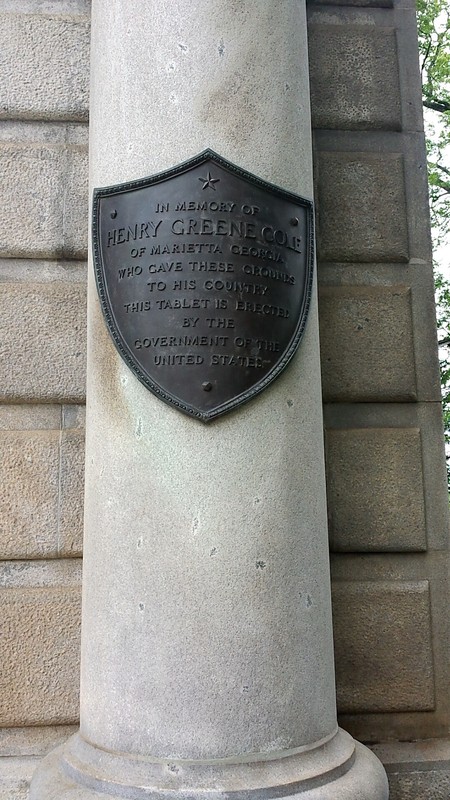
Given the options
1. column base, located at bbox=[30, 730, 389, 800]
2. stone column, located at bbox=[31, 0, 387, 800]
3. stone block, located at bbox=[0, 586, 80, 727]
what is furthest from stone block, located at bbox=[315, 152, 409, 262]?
column base, located at bbox=[30, 730, 389, 800]

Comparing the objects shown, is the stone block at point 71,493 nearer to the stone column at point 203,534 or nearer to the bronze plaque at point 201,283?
the stone column at point 203,534

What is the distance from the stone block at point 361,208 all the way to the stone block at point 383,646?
1919 millimetres

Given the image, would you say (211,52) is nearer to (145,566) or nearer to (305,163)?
(305,163)

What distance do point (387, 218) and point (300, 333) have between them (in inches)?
59.7

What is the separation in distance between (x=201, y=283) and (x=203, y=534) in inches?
40.8

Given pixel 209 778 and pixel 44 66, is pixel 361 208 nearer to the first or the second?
pixel 44 66

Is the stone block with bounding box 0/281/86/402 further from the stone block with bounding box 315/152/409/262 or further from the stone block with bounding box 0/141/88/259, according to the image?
the stone block with bounding box 315/152/409/262

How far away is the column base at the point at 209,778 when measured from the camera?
8.47 ft

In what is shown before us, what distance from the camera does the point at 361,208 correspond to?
4297 mm

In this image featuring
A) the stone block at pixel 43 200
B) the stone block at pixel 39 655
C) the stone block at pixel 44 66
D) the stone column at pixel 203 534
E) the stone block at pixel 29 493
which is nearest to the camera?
the stone column at pixel 203 534

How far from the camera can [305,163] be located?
3.38m

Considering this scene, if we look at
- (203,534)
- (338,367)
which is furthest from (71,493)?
(338,367)

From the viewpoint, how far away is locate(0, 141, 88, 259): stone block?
13.2ft

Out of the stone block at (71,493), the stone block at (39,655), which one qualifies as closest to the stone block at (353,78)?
the stone block at (71,493)
